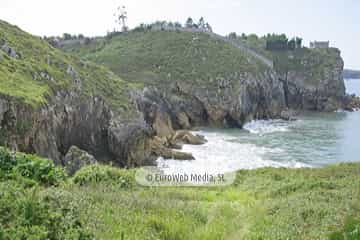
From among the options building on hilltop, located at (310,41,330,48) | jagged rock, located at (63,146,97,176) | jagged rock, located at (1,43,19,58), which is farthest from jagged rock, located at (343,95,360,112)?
jagged rock, located at (63,146,97,176)

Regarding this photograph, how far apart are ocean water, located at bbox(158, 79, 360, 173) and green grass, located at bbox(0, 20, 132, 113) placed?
8.57m

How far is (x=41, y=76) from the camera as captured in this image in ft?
99.0

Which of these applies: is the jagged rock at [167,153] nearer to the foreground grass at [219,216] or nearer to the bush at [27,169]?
the foreground grass at [219,216]

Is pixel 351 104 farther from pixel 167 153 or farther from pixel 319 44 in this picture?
pixel 167 153

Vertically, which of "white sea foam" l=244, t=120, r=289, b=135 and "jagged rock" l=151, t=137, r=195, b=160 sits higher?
"white sea foam" l=244, t=120, r=289, b=135

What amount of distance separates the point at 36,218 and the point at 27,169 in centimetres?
473

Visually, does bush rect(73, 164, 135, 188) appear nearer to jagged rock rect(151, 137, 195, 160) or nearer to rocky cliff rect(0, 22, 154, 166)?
rocky cliff rect(0, 22, 154, 166)

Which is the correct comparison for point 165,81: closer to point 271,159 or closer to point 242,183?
point 271,159

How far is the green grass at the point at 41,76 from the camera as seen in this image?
25219 millimetres

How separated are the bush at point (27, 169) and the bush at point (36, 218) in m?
3.08

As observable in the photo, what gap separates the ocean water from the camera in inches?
1385

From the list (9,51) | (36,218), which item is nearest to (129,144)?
(9,51)

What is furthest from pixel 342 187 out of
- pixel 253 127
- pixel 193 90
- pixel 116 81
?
pixel 193 90

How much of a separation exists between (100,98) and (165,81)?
2842cm
